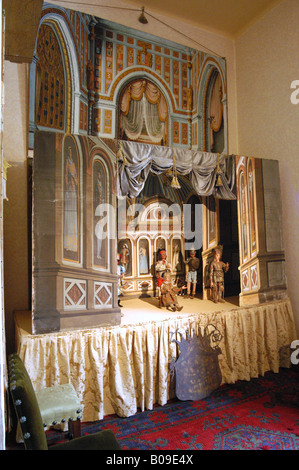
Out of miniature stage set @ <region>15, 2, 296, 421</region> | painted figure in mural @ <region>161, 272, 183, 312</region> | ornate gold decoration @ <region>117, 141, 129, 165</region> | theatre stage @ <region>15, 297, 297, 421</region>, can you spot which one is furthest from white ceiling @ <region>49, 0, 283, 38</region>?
theatre stage @ <region>15, 297, 297, 421</region>

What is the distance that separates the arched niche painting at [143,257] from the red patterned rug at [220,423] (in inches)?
82.4

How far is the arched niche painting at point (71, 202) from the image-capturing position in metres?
3.28

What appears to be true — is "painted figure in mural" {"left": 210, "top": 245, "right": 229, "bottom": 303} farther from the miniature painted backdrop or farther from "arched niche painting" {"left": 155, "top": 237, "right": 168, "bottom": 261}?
the miniature painted backdrop

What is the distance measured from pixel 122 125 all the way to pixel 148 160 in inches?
53.4

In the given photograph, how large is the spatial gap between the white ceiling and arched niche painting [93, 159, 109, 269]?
9.04 feet

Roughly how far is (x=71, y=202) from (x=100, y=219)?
347 mm

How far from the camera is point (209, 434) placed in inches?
115

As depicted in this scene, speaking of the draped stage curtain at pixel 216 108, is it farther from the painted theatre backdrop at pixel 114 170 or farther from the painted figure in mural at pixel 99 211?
the painted figure in mural at pixel 99 211

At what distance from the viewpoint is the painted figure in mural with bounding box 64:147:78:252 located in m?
3.28

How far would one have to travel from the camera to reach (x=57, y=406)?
2.56m

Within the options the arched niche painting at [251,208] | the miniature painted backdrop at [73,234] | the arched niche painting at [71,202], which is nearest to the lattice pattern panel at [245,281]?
the arched niche painting at [251,208]

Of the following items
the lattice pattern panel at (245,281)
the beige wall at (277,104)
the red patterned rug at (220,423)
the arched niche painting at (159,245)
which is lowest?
the red patterned rug at (220,423)

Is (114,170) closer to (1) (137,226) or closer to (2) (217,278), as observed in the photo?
(1) (137,226)

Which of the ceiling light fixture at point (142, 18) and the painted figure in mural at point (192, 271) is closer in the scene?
the ceiling light fixture at point (142, 18)
